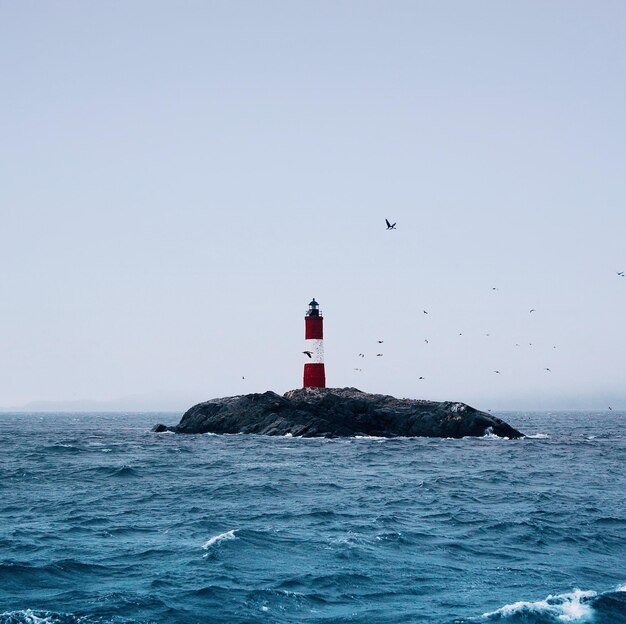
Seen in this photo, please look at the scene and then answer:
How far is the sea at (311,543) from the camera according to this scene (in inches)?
802

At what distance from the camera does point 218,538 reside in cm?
2762

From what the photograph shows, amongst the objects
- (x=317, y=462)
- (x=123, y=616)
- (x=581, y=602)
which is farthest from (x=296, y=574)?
(x=317, y=462)

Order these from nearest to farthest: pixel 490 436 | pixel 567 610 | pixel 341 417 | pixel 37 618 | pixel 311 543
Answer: pixel 37 618 → pixel 567 610 → pixel 311 543 → pixel 490 436 → pixel 341 417

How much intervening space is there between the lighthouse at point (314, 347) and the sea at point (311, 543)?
34.6 metres

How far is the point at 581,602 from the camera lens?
2080 centimetres

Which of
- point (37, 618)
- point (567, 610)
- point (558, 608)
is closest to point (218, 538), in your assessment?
point (37, 618)

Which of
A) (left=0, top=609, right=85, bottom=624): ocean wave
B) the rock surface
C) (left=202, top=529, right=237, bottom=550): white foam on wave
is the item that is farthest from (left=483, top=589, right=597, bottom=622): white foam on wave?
the rock surface

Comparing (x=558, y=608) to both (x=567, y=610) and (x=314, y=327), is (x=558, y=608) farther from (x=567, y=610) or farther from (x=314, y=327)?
(x=314, y=327)

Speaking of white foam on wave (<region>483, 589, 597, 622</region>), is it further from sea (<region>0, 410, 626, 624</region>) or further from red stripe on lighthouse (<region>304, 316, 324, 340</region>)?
red stripe on lighthouse (<region>304, 316, 324, 340</region>)

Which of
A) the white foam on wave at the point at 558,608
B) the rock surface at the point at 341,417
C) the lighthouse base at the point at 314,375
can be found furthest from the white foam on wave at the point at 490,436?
the white foam on wave at the point at 558,608

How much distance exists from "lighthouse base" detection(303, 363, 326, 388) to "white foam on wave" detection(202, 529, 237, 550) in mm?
58112

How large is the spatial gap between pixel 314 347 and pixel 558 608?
6658cm

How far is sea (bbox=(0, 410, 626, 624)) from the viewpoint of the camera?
20375 mm

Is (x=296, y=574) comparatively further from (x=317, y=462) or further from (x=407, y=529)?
(x=317, y=462)
